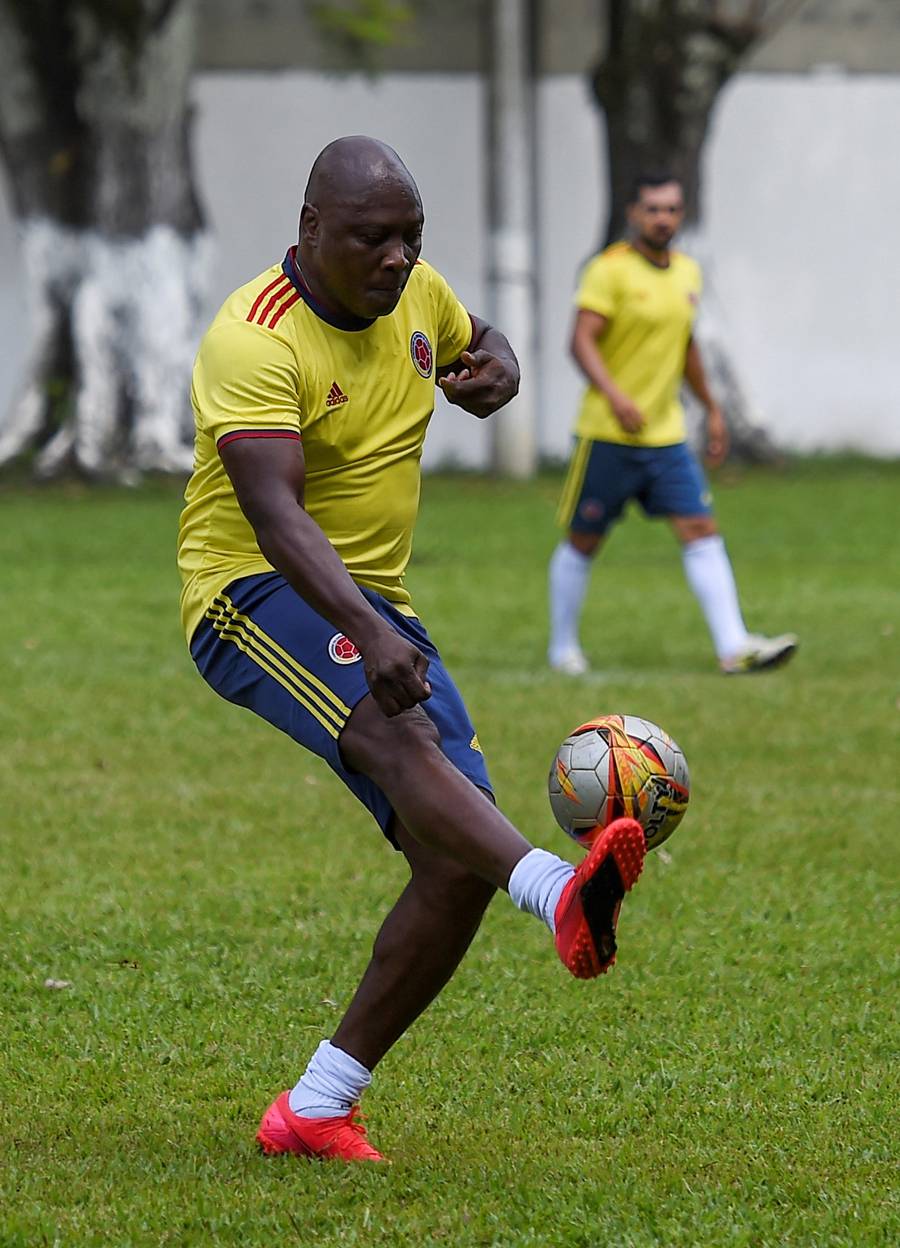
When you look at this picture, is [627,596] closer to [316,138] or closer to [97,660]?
[97,660]

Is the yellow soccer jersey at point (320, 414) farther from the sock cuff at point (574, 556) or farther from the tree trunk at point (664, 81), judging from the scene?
the tree trunk at point (664, 81)

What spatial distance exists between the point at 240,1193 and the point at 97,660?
24.4ft

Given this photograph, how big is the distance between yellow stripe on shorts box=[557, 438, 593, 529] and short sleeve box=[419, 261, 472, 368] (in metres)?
5.99

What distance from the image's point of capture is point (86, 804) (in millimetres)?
7926

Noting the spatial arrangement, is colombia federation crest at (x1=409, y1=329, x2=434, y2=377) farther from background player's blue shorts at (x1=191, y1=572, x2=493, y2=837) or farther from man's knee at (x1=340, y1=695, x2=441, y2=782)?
man's knee at (x1=340, y1=695, x2=441, y2=782)

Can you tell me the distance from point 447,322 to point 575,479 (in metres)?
6.19

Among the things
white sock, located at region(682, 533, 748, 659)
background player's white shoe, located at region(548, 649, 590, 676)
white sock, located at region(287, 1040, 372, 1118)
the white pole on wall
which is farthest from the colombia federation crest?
the white pole on wall

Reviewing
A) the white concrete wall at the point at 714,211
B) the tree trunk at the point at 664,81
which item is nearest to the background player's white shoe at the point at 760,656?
the tree trunk at the point at 664,81

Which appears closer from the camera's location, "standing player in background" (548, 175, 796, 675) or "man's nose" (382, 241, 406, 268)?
"man's nose" (382, 241, 406, 268)

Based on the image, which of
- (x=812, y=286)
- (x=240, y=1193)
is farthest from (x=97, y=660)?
(x=812, y=286)

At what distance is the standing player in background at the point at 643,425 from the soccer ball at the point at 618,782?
19.6ft

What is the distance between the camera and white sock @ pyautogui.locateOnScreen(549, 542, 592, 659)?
11008mm

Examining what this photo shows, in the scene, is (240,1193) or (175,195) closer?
(240,1193)

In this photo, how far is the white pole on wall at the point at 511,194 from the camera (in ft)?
73.4
